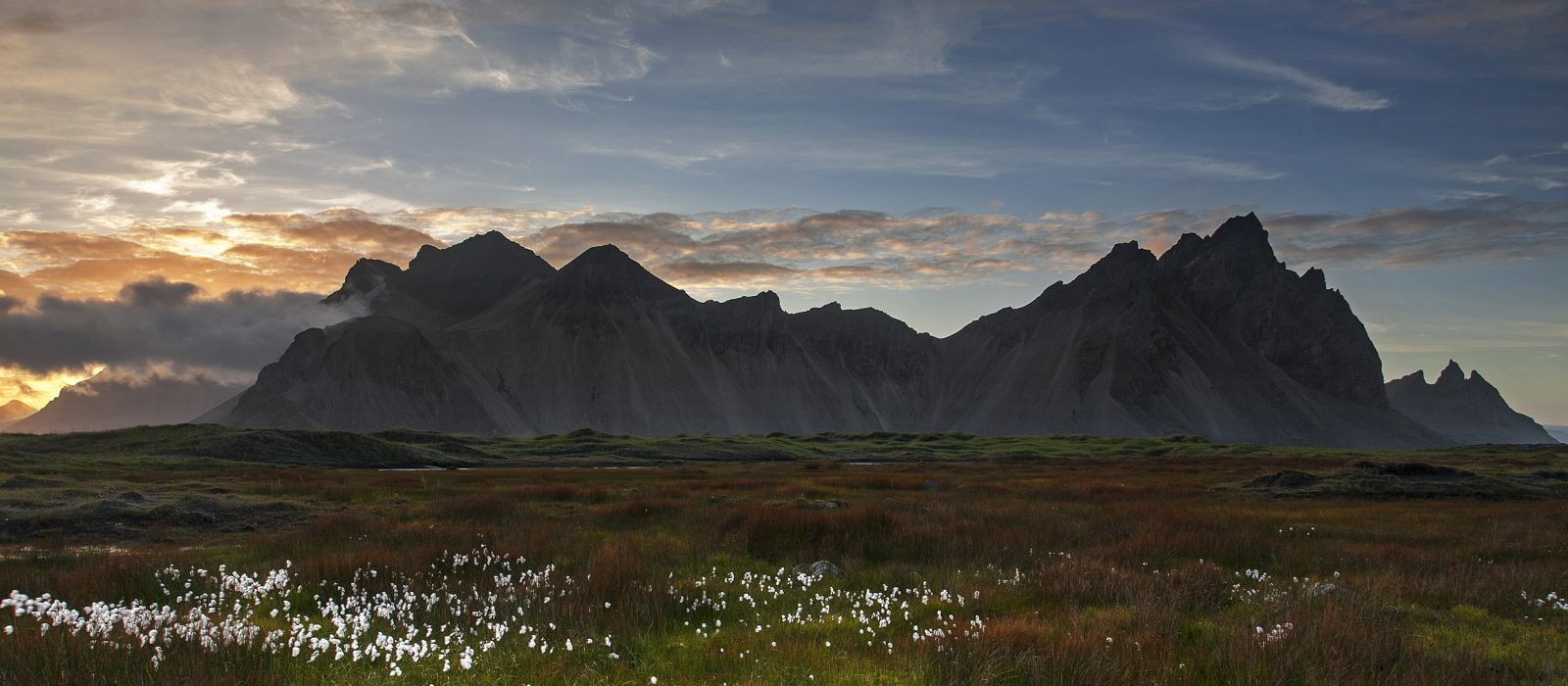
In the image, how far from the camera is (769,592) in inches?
476

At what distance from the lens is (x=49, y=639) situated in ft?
25.1

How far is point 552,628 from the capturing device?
9508 millimetres

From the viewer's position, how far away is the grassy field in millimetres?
7875

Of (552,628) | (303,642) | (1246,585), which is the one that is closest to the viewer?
(303,642)

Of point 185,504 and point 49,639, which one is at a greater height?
point 49,639

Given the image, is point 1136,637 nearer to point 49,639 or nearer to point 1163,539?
point 1163,539

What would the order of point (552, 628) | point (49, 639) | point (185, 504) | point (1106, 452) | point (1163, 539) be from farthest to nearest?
1. point (1106, 452)
2. point (185, 504)
3. point (1163, 539)
4. point (552, 628)
5. point (49, 639)

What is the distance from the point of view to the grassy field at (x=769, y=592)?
7.88 metres

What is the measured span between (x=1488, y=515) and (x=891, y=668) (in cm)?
2930

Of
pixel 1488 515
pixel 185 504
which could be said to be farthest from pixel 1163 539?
pixel 185 504

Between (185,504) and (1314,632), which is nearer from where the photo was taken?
(1314,632)

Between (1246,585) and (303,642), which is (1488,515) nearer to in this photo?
(1246,585)

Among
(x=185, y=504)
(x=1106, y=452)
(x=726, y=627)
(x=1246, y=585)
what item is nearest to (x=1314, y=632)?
(x=1246, y=585)

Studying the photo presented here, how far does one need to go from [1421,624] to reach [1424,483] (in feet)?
118
